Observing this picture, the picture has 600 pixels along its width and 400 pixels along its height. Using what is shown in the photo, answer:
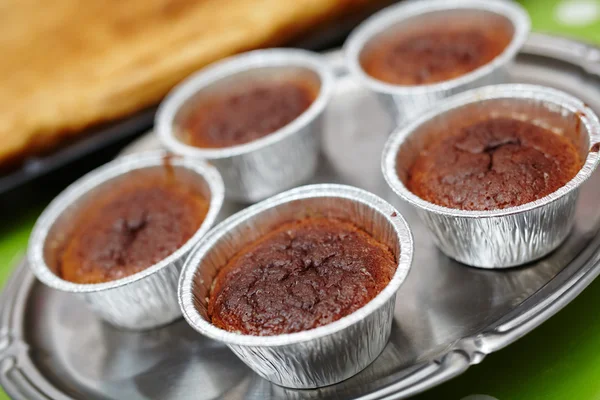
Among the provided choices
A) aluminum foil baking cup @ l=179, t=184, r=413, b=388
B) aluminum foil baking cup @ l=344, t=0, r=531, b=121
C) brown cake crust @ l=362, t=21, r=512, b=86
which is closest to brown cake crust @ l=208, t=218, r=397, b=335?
aluminum foil baking cup @ l=179, t=184, r=413, b=388

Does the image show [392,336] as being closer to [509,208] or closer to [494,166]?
[509,208]

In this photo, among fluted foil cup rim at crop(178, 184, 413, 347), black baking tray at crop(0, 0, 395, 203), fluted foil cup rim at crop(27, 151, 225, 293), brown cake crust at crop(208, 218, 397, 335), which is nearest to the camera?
fluted foil cup rim at crop(178, 184, 413, 347)

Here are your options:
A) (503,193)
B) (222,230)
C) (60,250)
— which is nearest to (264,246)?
(222,230)

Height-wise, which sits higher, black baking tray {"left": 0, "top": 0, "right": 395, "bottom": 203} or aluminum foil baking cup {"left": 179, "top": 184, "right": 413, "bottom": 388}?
aluminum foil baking cup {"left": 179, "top": 184, "right": 413, "bottom": 388}

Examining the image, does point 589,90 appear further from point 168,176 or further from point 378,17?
point 168,176

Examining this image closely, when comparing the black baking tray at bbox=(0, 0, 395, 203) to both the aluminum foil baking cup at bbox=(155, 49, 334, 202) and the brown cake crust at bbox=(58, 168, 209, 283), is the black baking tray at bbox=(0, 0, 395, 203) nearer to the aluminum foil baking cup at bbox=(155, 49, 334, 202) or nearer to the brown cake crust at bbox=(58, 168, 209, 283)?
the aluminum foil baking cup at bbox=(155, 49, 334, 202)

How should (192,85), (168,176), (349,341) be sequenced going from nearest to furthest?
(349,341) < (168,176) < (192,85)

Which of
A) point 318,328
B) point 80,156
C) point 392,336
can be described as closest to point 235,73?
point 80,156

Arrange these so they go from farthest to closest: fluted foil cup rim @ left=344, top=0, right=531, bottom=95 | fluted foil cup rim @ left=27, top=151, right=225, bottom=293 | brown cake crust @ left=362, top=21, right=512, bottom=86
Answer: brown cake crust @ left=362, top=21, right=512, bottom=86 → fluted foil cup rim @ left=344, top=0, right=531, bottom=95 → fluted foil cup rim @ left=27, top=151, right=225, bottom=293
